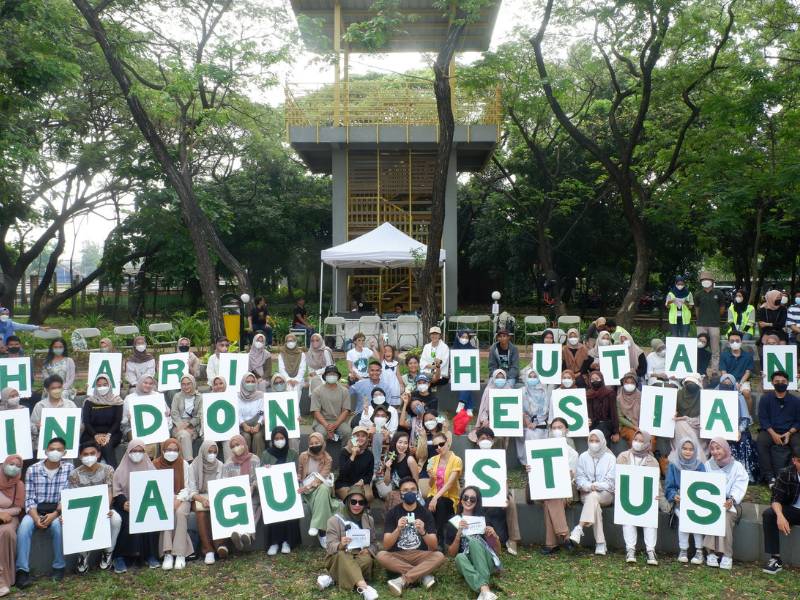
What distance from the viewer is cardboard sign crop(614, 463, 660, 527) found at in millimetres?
7051

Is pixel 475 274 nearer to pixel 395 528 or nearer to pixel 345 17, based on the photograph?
pixel 345 17

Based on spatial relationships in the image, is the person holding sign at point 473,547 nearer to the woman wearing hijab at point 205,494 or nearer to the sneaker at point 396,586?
the sneaker at point 396,586

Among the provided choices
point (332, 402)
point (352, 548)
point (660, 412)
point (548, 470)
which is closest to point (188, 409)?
point (332, 402)

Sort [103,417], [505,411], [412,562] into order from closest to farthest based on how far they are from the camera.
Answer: [412,562], [505,411], [103,417]

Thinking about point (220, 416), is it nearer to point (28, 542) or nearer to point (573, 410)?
point (28, 542)

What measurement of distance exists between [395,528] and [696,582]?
111 inches

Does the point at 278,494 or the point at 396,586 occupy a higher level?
the point at 278,494

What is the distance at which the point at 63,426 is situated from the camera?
316 inches

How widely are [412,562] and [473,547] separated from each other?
593 mm

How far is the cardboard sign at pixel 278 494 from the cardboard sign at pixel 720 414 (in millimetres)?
4562

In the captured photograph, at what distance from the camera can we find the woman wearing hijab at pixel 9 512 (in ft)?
21.8

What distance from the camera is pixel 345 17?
20406 millimetres

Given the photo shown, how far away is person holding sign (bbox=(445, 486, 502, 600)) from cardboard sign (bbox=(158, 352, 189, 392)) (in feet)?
15.2

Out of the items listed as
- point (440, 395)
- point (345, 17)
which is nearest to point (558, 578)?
point (440, 395)
